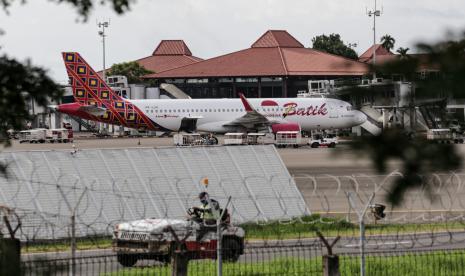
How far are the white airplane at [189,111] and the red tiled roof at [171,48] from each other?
88.4 meters

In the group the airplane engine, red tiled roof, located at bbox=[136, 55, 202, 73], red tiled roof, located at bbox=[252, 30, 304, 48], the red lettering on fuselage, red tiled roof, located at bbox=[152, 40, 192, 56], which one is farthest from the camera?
red tiled roof, located at bbox=[152, 40, 192, 56]

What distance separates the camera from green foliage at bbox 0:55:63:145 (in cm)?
459

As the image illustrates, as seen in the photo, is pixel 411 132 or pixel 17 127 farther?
pixel 17 127

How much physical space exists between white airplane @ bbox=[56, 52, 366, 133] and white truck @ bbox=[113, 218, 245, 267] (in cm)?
4631

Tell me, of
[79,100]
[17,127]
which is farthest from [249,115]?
[17,127]

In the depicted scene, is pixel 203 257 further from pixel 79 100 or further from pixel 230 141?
pixel 79 100

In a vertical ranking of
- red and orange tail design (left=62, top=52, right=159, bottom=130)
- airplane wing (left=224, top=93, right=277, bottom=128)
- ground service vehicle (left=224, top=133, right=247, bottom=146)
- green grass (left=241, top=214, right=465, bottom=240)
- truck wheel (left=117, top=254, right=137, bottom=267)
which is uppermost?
red and orange tail design (left=62, top=52, right=159, bottom=130)

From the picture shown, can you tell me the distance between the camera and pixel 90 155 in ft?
74.8

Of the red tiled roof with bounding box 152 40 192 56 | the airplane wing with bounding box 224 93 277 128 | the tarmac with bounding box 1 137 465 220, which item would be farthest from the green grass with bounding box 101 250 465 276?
the red tiled roof with bounding box 152 40 192 56

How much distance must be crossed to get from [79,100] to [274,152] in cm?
3859

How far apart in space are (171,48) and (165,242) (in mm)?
141252

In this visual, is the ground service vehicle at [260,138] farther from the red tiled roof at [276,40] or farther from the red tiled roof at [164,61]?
the red tiled roof at [164,61]

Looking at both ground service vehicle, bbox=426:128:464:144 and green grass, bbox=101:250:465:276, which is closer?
ground service vehicle, bbox=426:128:464:144

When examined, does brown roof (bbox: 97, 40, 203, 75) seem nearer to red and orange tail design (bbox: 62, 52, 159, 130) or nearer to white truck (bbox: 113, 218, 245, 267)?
red and orange tail design (bbox: 62, 52, 159, 130)
